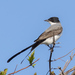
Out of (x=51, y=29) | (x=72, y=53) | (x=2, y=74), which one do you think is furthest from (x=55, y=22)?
(x=2, y=74)

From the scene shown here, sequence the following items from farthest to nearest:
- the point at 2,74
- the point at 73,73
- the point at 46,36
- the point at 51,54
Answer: the point at 46,36
the point at 51,54
the point at 2,74
the point at 73,73

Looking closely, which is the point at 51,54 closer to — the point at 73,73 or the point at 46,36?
the point at 73,73

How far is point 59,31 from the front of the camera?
718 cm

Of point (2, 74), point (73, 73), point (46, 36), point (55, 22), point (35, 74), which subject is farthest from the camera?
point (55, 22)

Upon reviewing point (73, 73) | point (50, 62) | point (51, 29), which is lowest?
point (73, 73)

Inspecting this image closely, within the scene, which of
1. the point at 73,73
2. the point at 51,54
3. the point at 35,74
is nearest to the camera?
the point at 73,73

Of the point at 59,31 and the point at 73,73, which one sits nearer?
the point at 73,73

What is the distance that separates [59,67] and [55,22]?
6.51 metres

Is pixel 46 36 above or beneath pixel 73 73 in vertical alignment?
above

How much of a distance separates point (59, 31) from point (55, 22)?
5.65 feet

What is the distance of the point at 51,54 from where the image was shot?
107 inches

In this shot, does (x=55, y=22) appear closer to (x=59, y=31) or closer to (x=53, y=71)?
(x=59, y=31)

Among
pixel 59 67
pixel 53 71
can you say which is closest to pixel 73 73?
pixel 59 67

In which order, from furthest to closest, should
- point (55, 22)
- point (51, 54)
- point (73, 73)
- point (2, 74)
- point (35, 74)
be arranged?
point (55, 22), point (51, 54), point (35, 74), point (2, 74), point (73, 73)
